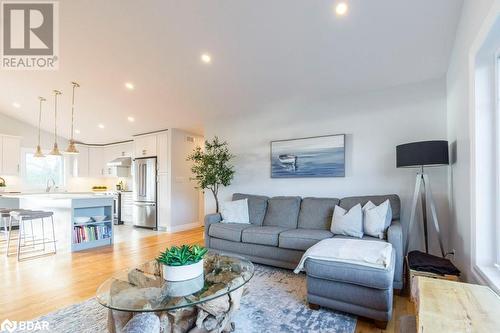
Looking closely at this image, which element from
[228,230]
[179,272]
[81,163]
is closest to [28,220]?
[228,230]

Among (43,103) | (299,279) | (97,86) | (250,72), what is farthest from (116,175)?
(299,279)

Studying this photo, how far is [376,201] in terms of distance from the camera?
3189mm

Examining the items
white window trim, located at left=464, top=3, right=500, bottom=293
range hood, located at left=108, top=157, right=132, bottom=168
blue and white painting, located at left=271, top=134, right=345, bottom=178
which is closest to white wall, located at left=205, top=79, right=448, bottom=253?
blue and white painting, located at left=271, top=134, right=345, bottom=178

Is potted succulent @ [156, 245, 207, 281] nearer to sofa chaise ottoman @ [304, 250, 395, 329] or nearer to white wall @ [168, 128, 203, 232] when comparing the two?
sofa chaise ottoman @ [304, 250, 395, 329]

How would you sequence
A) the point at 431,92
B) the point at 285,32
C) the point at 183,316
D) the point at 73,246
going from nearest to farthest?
the point at 183,316, the point at 285,32, the point at 431,92, the point at 73,246

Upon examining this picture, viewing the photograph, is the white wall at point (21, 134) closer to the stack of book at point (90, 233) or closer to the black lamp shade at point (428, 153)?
the stack of book at point (90, 233)

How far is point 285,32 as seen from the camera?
2.80 metres

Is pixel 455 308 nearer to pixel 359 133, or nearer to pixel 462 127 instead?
pixel 462 127

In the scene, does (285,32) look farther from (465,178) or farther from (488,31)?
(465,178)

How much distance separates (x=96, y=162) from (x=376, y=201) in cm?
806

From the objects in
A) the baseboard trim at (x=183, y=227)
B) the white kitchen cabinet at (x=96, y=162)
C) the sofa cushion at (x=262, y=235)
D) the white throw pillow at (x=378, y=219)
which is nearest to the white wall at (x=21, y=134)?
the white kitchen cabinet at (x=96, y=162)

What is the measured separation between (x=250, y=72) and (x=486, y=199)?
2.91 metres

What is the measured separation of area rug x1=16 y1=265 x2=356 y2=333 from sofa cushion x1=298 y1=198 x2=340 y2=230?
1075 mm

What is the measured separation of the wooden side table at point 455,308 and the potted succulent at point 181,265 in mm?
1345
